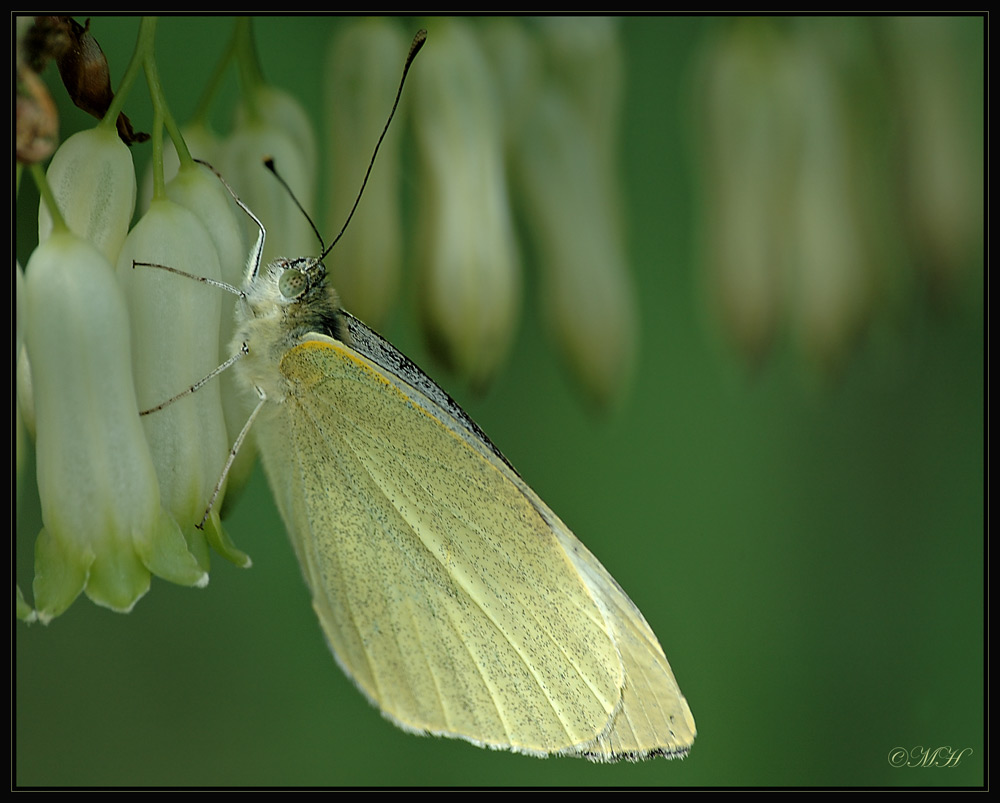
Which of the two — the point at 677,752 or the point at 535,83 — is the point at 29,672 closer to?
the point at 677,752

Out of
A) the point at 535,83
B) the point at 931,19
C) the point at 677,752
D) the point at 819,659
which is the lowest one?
the point at 819,659

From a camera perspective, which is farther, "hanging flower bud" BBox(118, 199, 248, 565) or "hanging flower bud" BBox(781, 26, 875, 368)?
"hanging flower bud" BBox(781, 26, 875, 368)

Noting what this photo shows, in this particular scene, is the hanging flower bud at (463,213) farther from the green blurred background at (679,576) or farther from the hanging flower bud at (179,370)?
the green blurred background at (679,576)

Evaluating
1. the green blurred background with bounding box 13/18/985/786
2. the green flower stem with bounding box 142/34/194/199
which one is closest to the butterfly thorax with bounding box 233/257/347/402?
the green flower stem with bounding box 142/34/194/199

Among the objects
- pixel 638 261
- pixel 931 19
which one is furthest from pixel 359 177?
pixel 638 261

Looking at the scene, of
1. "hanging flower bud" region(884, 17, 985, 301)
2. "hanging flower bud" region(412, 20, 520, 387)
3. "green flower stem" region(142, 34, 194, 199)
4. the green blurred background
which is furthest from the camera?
the green blurred background

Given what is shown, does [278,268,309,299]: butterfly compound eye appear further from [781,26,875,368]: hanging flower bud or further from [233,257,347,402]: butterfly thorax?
[781,26,875,368]: hanging flower bud
